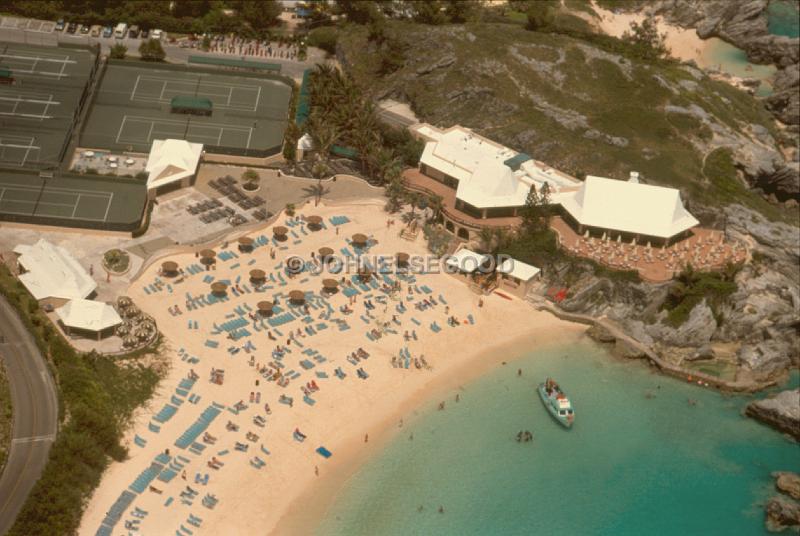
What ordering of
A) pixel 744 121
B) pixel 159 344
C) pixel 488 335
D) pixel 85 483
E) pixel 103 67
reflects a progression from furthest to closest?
1. pixel 744 121
2. pixel 103 67
3. pixel 488 335
4. pixel 159 344
5. pixel 85 483

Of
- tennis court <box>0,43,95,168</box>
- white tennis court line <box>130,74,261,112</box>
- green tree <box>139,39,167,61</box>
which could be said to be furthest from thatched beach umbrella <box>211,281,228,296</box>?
green tree <box>139,39,167,61</box>

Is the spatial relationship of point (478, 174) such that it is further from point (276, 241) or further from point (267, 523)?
point (267, 523)

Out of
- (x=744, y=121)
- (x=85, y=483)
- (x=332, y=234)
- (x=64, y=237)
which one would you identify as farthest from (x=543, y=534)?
(x=744, y=121)

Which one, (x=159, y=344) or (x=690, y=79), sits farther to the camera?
(x=690, y=79)

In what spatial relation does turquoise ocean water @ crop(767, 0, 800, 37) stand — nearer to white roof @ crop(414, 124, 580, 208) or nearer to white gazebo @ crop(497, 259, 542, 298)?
white roof @ crop(414, 124, 580, 208)

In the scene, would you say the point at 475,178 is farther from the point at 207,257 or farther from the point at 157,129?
the point at 157,129

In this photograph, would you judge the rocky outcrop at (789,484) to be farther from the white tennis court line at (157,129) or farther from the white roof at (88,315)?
the white tennis court line at (157,129)

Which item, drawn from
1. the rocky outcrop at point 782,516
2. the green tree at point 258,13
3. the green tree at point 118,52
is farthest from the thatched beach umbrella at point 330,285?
the green tree at point 258,13
